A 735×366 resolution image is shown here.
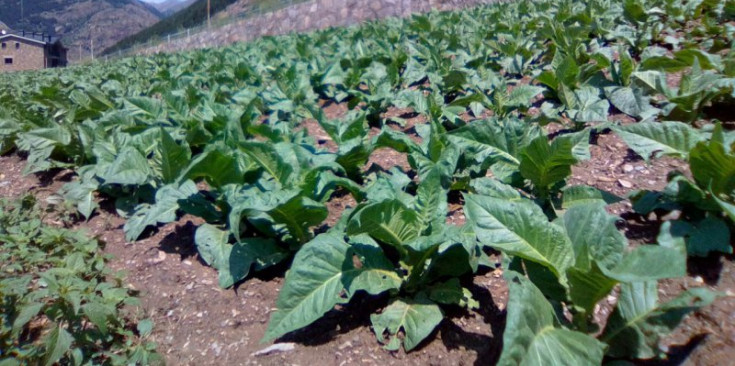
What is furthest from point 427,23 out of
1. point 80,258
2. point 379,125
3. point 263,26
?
point 263,26

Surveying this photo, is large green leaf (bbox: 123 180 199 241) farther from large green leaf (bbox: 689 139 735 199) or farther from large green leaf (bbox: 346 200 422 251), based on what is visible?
large green leaf (bbox: 689 139 735 199)

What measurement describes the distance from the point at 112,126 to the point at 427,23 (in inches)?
190

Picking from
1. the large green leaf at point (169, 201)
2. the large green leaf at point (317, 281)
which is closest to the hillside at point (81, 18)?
the large green leaf at point (169, 201)

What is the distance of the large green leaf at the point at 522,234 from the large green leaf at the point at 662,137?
83 centimetres

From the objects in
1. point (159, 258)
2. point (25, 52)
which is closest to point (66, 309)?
point (159, 258)

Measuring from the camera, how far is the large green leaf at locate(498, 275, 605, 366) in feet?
4.79

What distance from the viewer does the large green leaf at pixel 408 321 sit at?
1.96 metres

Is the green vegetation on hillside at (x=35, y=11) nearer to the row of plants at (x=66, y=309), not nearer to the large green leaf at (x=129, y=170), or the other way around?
the large green leaf at (x=129, y=170)

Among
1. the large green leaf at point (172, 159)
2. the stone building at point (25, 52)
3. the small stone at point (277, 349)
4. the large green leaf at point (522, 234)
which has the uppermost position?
the large green leaf at point (522, 234)

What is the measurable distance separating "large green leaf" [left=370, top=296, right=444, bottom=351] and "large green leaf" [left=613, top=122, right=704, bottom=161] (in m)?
1.22

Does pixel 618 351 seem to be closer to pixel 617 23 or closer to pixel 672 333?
pixel 672 333

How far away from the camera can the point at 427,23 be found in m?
7.50

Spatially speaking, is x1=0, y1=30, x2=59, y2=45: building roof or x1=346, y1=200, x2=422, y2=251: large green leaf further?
x1=0, y1=30, x2=59, y2=45: building roof

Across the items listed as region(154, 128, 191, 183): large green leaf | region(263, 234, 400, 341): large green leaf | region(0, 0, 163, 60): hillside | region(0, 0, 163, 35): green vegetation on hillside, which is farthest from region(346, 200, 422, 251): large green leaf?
region(0, 0, 163, 35): green vegetation on hillside
